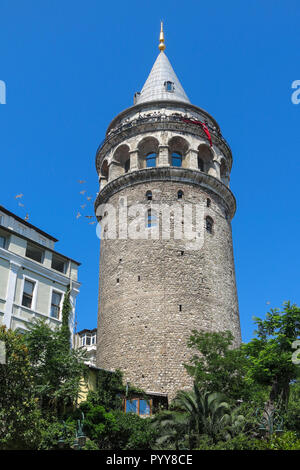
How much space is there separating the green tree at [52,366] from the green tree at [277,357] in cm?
854

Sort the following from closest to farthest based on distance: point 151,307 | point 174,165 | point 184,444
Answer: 1. point 184,444
2. point 151,307
3. point 174,165

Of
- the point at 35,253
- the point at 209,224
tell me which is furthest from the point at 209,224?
the point at 35,253

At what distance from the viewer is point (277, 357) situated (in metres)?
26.4

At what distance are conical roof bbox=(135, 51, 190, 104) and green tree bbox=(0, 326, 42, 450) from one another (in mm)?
26744

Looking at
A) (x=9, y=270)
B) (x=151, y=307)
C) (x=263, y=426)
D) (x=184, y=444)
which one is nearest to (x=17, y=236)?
(x=9, y=270)

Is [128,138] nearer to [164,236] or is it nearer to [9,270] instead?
[164,236]

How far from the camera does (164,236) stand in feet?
119

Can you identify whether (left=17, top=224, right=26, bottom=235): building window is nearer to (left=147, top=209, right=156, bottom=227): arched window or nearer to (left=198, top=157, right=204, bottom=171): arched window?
(left=147, top=209, right=156, bottom=227): arched window

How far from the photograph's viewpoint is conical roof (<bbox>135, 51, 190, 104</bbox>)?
145ft

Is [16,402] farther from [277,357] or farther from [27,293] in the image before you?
[277,357]

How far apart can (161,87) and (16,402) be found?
31.6 metres

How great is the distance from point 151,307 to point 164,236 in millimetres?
4949

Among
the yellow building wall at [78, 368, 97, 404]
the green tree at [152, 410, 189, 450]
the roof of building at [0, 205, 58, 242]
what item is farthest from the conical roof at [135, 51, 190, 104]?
the green tree at [152, 410, 189, 450]
